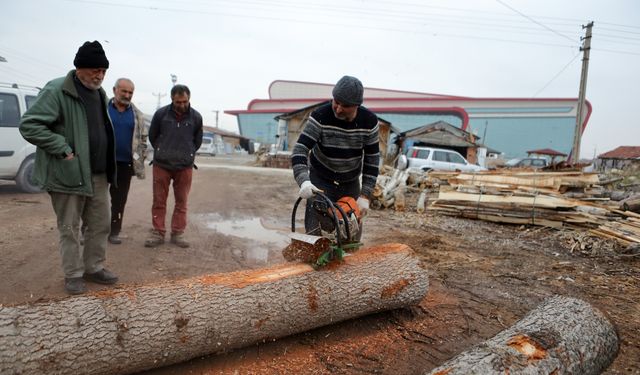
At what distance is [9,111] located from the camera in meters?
6.23

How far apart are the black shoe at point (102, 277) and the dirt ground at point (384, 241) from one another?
8cm

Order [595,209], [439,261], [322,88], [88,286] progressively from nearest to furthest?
[88,286], [439,261], [595,209], [322,88]

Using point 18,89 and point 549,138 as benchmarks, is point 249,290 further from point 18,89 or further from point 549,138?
point 549,138

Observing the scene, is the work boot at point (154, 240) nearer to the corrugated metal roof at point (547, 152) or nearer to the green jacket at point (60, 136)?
the green jacket at point (60, 136)

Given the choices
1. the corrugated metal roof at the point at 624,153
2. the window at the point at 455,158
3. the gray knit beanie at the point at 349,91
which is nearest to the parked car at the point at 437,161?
the window at the point at 455,158

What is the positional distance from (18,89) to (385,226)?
6.97 m

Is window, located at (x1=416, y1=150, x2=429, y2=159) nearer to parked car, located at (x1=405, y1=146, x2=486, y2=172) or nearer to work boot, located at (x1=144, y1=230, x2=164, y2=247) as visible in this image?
parked car, located at (x1=405, y1=146, x2=486, y2=172)

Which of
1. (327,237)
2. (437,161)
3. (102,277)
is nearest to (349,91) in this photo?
(327,237)

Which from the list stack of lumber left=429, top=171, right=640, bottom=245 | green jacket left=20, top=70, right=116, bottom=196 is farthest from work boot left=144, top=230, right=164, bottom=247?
stack of lumber left=429, top=171, right=640, bottom=245

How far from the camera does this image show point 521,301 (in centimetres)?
331

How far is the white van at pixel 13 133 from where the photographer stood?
6211 millimetres

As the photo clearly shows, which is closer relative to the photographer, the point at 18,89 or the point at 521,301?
the point at 521,301

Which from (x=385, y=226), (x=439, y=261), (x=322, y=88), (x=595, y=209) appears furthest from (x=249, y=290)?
(x=322, y=88)

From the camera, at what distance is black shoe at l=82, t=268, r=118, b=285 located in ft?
10.0
